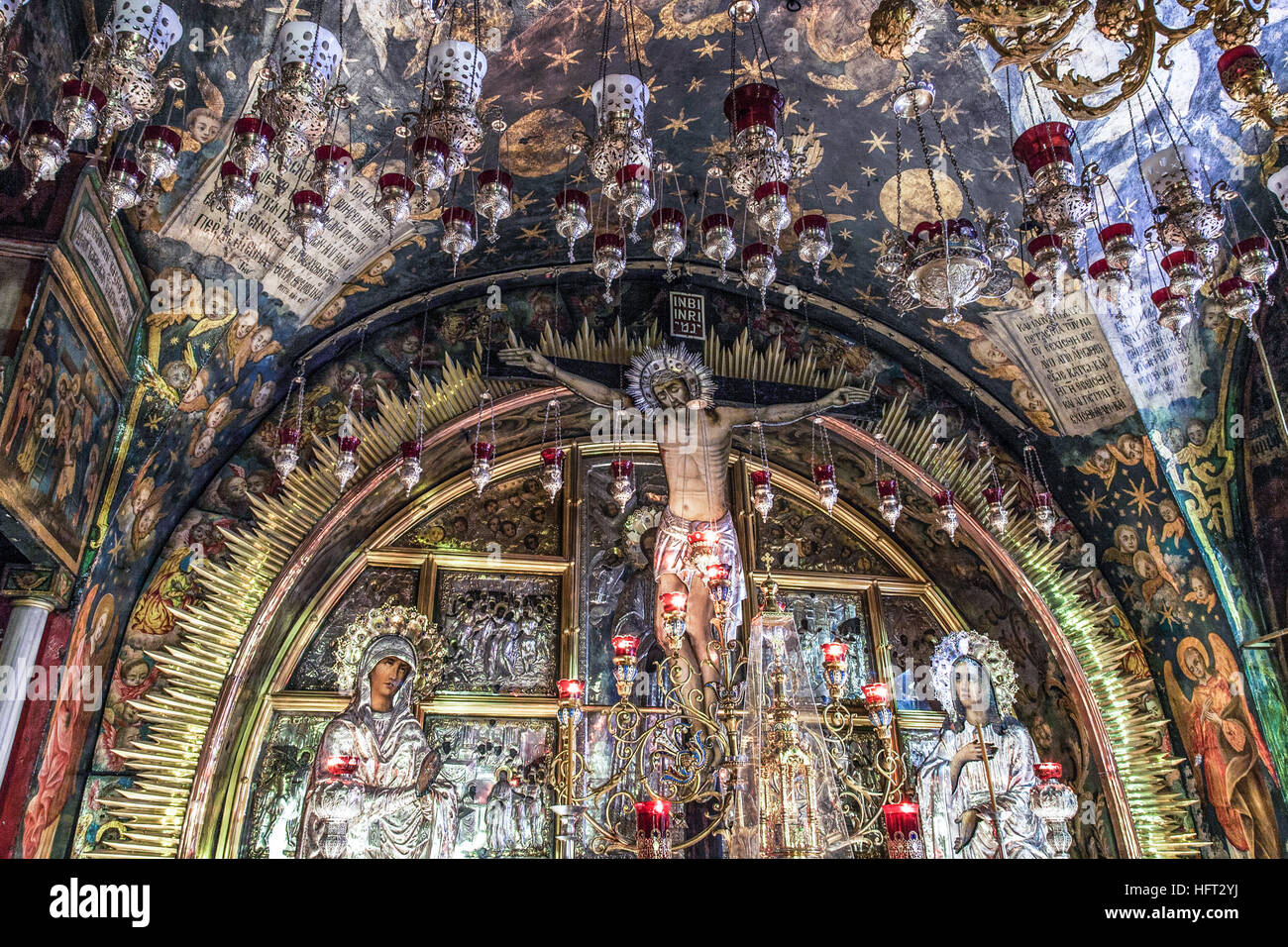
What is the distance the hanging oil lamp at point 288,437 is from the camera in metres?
7.51

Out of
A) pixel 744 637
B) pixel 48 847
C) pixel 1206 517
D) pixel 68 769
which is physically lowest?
pixel 48 847

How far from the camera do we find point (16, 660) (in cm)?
577

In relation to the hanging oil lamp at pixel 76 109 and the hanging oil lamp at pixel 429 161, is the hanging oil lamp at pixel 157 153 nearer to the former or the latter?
the hanging oil lamp at pixel 76 109

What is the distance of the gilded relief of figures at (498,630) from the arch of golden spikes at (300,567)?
1392 mm

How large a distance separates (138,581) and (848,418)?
6.51 meters

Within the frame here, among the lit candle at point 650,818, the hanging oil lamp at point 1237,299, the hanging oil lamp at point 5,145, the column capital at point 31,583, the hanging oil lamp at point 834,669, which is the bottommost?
the lit candle at point 650,818

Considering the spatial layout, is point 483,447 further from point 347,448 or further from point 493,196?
point 493,196

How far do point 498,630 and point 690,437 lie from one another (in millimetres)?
2563

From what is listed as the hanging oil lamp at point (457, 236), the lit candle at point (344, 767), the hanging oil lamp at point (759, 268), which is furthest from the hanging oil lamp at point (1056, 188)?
the lit candle at point (344, 767)

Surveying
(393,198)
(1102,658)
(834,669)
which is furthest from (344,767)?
(1102,658)

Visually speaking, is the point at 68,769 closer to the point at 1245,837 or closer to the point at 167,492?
the point at 167,492
